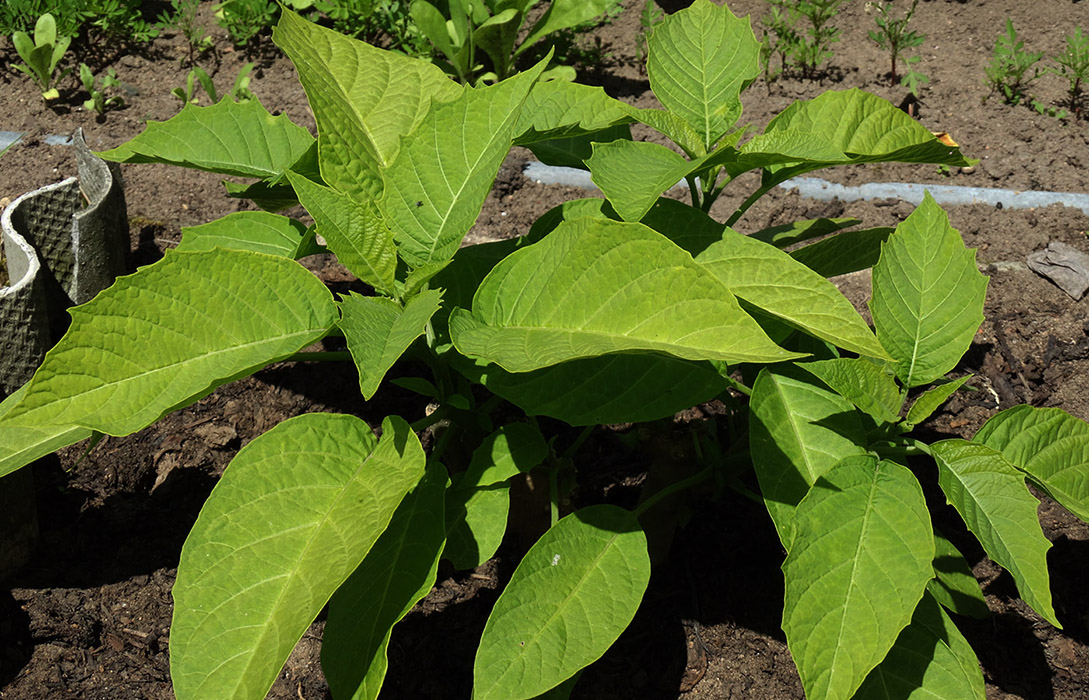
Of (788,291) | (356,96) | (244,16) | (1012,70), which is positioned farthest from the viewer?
(244,16)

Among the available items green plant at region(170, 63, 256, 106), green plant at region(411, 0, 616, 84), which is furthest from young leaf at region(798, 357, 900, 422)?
green plant at region(170, 63, 256, 106)

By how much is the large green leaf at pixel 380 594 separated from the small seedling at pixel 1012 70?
A: 3.57 meters

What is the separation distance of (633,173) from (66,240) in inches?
82.3

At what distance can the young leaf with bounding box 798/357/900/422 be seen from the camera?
62.6 inches

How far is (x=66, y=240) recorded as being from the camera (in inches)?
111

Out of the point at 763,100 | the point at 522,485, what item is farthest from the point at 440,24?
the point at 522,485

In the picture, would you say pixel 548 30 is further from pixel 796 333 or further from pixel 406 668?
pixel 406 668

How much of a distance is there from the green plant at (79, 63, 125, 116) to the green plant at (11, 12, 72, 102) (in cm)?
12

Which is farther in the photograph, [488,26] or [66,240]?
[488,26]

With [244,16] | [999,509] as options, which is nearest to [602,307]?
[999,509]

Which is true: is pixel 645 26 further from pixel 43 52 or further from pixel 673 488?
pixel 673 488

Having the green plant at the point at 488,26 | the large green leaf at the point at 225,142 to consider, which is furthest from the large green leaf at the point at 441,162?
the green plant at the point at 488,26

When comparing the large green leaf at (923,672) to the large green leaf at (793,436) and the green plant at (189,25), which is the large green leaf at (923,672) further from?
the green plant at (189,25)

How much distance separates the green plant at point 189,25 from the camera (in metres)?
4.38
